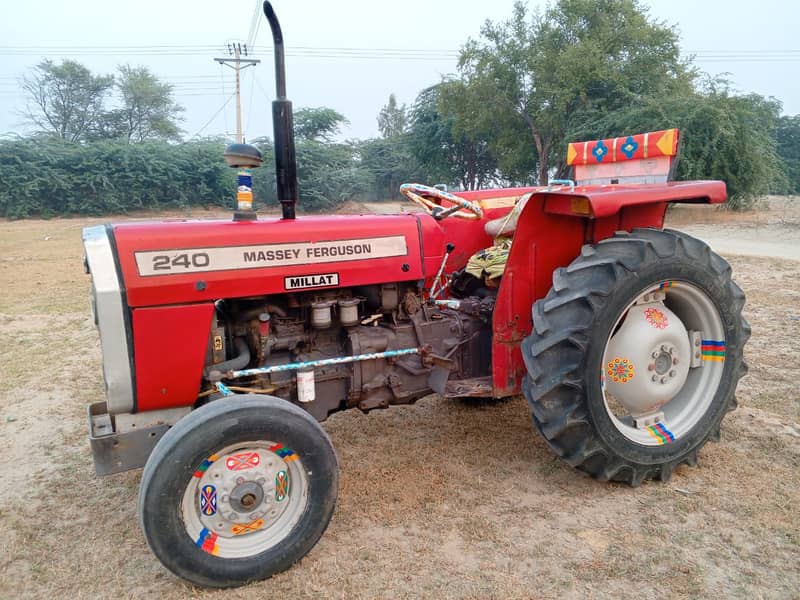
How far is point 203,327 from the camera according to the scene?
8.00 ft

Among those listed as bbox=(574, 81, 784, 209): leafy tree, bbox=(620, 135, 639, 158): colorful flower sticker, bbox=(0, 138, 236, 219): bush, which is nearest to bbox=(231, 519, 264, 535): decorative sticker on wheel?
bbox=(620, 135, 639, 158): colorful flower sticker

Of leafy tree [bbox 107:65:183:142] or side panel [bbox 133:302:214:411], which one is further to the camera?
leafy tree [bbox 107:65:183:142]

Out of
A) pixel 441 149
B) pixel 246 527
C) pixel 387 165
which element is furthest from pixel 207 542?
pixel 387 165

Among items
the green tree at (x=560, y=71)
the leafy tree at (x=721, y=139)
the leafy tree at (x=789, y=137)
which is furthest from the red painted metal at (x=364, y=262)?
the leafy tree at (x=789, y=137)

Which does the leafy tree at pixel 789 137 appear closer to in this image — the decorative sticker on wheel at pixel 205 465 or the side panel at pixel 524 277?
the side panel at pixel 524 277

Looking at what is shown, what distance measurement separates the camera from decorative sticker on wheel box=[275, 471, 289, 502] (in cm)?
230

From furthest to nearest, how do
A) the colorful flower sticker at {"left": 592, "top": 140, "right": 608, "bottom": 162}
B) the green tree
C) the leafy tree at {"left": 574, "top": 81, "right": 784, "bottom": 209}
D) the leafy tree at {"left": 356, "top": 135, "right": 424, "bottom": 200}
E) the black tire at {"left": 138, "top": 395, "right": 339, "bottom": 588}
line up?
the leafy tree at {"left": 356, "top": 135, "right": 424, "bottom": 200} → the green tree → the leafy tree at {"left": 574, "top": 81, "right": 784, "bottom": 209} → the colorful flower sticker at {"left": 592, "top": 140, "right": 608, "bottom": 162} → the black tire at {"left": 138, "top": 395, "right": 339, "bottom": 588}

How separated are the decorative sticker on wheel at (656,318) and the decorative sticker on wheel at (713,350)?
32 cm

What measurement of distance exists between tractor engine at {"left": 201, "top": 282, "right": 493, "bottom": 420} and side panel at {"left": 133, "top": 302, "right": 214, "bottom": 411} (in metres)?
0.12

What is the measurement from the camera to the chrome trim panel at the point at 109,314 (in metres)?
2.23

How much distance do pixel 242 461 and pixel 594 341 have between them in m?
1.60

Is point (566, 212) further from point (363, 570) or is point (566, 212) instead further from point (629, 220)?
point (363, 570)

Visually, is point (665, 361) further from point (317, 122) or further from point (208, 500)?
point (317, 122)

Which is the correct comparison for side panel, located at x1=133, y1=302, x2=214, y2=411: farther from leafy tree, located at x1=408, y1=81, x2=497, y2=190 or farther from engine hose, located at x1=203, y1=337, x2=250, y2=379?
leafy tree, located at x1=408, y1=81, x2=497, y2=190
